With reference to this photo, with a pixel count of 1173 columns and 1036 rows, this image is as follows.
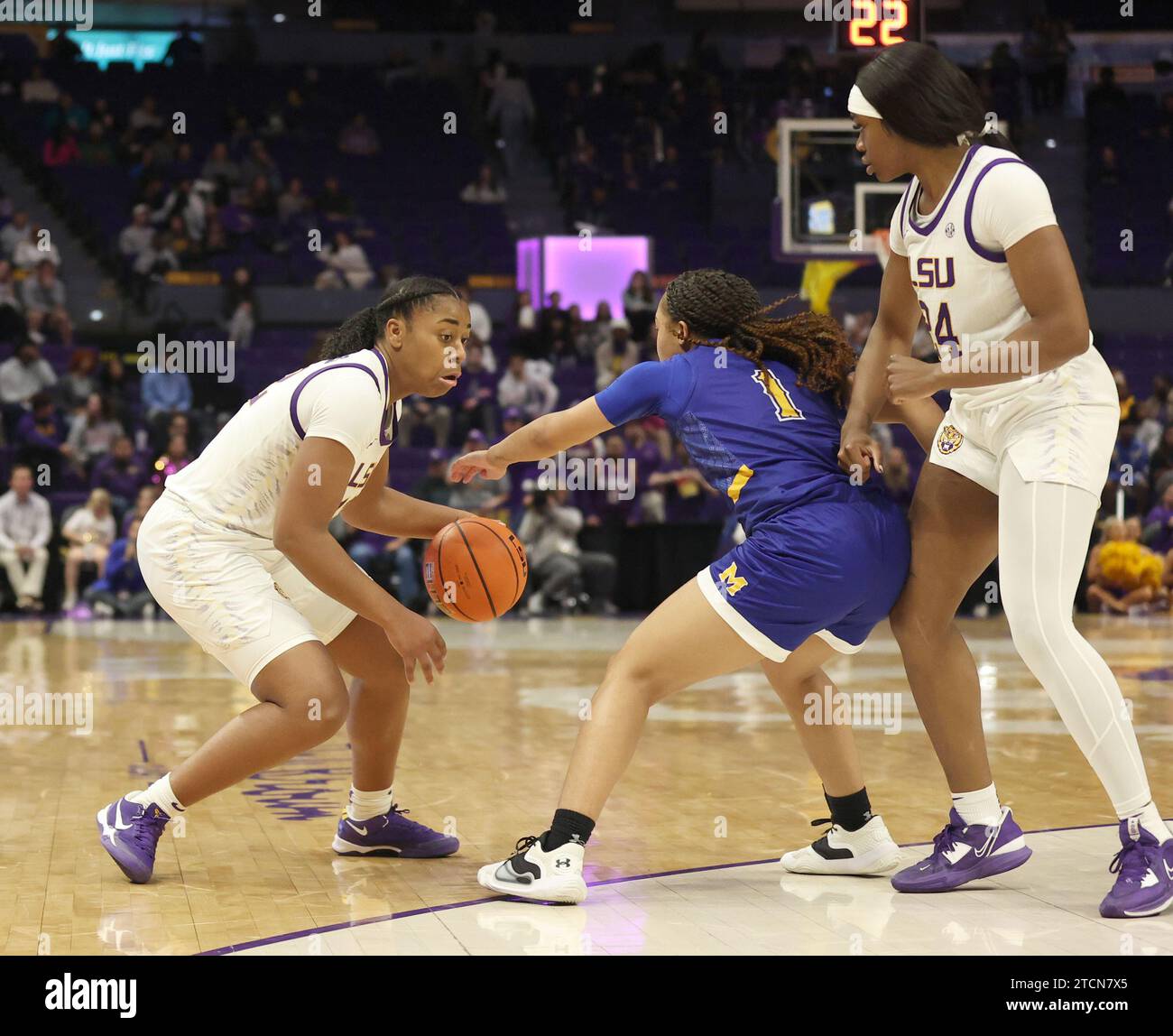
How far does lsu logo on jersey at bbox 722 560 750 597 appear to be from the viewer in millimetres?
3855

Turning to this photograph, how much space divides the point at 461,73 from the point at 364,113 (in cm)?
172

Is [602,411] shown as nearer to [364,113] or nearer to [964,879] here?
[964,879]

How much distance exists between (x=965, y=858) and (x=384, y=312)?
2140 mm

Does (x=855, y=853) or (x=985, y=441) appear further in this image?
(x=855, y=853)

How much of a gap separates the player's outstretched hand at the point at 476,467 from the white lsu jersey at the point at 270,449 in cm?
23

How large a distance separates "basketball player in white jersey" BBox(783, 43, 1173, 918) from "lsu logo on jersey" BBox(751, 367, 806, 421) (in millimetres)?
139

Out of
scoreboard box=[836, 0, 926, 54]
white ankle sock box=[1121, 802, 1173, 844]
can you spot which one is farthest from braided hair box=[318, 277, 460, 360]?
scoreboard box=[836, 0, 926, 54]

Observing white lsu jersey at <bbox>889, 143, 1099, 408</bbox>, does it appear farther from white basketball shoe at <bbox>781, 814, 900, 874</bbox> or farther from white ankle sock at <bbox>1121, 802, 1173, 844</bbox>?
white basketball shoe at <bbox>781, 814, 900, 874</bbox>

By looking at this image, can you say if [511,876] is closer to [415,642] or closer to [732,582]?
[415,642]

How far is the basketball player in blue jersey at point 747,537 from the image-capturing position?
3852mm

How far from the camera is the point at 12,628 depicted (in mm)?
12273

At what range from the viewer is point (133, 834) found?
4242 mm

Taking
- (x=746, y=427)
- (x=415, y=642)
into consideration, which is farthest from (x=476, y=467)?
(x=746, y=427)

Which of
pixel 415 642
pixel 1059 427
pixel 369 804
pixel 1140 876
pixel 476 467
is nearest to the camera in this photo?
pixel 1140 876
